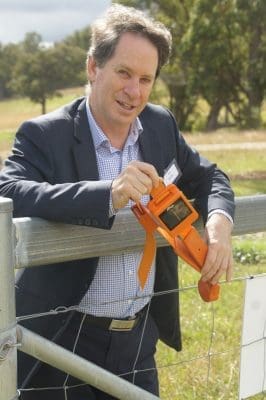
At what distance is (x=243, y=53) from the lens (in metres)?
37.8

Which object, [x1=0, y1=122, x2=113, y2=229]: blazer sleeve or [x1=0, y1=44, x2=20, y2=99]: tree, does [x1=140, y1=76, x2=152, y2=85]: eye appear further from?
[x1=0, y1=44, x2=20, y2=99]: tree

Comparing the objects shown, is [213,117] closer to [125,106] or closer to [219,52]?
[219,52]

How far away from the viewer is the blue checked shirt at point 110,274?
2342mm

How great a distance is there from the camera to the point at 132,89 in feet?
7.55

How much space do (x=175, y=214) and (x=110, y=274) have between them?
20.4 inches

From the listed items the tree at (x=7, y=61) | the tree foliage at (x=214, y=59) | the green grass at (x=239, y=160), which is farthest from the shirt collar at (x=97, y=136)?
the tree at (x=7, y=61)

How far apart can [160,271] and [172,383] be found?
1343 millimetres

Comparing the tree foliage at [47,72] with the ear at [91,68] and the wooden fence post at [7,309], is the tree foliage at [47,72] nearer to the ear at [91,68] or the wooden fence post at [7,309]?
the ear at [91,68]

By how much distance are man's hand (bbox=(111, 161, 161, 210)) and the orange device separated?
0.16 ft

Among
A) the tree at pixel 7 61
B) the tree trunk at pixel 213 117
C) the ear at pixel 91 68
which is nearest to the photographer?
the ear at pixel 91 68

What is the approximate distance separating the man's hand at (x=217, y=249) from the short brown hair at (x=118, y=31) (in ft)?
2.10

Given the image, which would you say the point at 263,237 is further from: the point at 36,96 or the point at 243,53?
the point at 36,96

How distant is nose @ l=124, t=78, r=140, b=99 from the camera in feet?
7.54

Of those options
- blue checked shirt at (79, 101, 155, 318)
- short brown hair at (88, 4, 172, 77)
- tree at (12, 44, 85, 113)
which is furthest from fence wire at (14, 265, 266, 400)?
tree at (12, 44, 85, 113)
